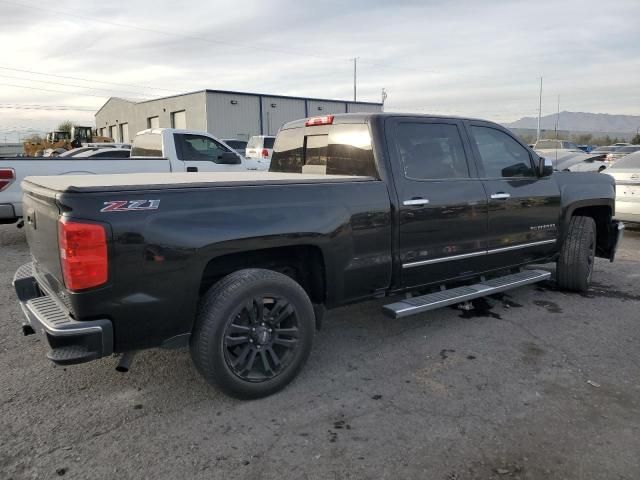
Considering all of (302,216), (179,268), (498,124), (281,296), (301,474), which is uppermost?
(498,124)

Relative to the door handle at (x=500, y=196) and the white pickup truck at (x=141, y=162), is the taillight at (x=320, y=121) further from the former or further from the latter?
the white pickup truck at (x=141, y=162)

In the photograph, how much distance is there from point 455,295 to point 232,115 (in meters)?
36.0

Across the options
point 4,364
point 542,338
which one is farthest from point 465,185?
point 4,364

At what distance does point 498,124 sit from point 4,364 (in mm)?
4719

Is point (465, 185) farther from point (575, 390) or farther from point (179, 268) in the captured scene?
point (179, 268)

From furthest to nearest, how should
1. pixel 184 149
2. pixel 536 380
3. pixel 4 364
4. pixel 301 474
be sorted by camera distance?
pixel 184 149 < pixel 4 364 < pixel 536 380 < pixel 301 474

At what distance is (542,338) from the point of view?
445 cm

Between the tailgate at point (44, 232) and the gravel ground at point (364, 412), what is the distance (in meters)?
0.47

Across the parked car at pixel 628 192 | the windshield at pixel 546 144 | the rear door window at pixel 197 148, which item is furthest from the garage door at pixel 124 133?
the parked car at pixel 628 192

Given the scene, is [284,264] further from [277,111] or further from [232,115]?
[277,111]

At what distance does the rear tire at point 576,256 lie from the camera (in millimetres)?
5637

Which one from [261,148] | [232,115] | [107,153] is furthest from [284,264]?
[232,115]

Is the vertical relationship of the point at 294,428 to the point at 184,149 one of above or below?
below

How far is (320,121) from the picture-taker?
4.64 meters
